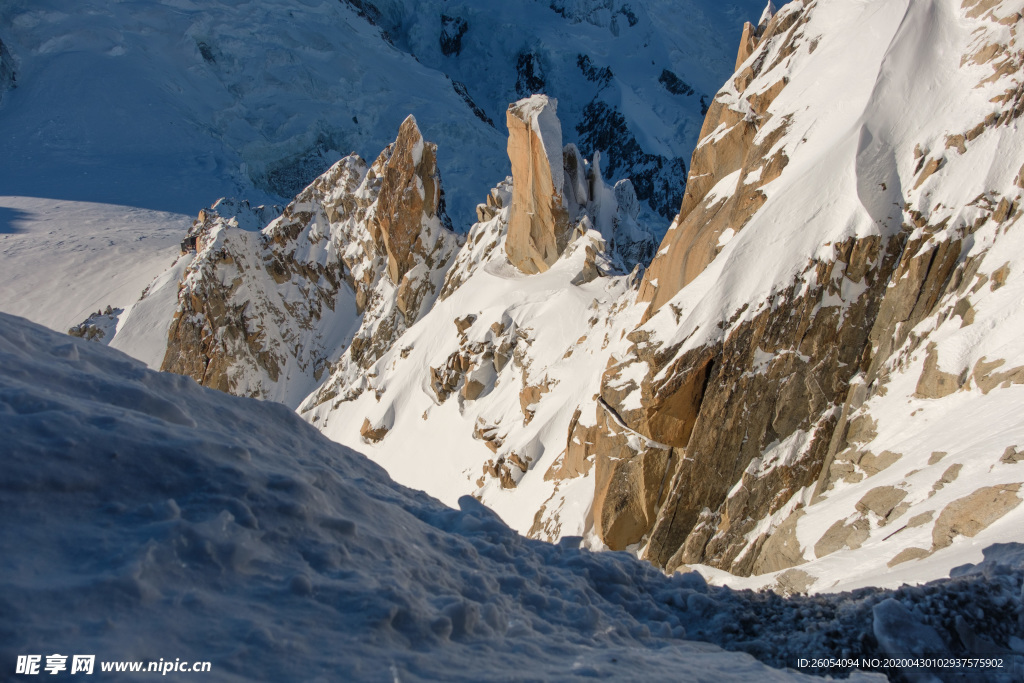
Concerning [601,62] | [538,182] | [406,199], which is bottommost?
[538,182]

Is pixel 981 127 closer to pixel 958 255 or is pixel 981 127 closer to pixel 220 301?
pixel 958 255

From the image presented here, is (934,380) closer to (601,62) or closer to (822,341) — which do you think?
(822,341)

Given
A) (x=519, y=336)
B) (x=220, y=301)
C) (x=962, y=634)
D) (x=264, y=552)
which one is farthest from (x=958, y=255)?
(x=220, y=301)

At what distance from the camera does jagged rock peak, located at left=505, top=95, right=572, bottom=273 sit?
27.4 metres

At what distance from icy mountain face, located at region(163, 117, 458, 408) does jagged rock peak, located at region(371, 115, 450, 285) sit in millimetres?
52

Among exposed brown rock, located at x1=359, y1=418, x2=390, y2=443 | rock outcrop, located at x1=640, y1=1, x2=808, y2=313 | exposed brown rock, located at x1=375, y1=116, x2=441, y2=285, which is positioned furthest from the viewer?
exposed brown rock, located at x1=375, y1=116, x2=441, y2=285

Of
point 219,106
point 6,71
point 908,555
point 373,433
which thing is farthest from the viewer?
point 219,106

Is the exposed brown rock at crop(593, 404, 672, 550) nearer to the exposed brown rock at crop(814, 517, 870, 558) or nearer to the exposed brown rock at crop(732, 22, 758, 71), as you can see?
the exposed brown rock at crop(814, 517, 870, 558)

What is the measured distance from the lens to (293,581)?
3.10 m

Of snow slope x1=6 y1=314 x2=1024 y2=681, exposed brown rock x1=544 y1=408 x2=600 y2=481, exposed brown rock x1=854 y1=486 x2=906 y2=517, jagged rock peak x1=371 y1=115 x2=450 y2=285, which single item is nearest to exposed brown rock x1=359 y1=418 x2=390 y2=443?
jagged rock peak x1=371 y1=115 x2=450 y2=285

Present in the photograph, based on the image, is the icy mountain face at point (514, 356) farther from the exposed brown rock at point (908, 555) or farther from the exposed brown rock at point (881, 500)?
the exposed brown rock at point (908, 555)

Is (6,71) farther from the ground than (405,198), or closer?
farther from the ground

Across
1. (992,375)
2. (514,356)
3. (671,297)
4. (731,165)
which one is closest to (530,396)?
(514,356)

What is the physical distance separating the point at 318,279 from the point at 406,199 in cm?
787
